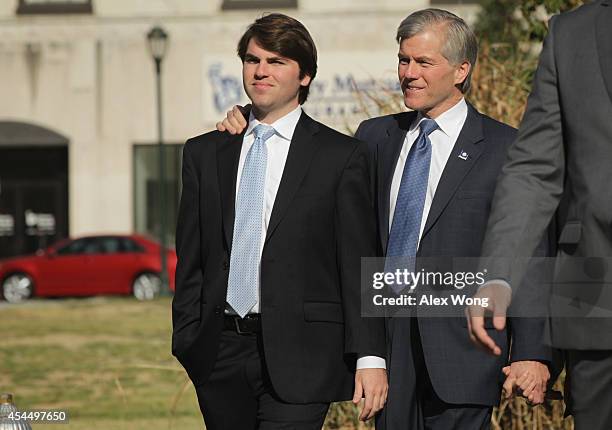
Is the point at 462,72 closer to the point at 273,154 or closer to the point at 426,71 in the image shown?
the point at 426,71

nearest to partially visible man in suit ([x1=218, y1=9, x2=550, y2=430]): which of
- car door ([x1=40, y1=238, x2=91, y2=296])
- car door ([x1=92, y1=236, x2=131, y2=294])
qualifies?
car door ([x1=92, y1=236, x2=131, y2=294])

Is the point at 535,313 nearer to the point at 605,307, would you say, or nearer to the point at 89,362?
the point at 605,307

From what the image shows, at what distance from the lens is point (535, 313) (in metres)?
4.24

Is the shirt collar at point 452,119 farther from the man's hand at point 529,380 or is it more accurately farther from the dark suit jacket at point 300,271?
the man's hand at point 529,380

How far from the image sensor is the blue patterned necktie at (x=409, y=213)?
488 centimetres

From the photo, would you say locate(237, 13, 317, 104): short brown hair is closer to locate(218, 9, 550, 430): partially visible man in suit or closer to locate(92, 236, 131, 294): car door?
locate(218, 9, 550, 430): partially visible man in suit

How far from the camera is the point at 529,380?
440 centimetres

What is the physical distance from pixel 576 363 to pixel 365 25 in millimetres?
29171

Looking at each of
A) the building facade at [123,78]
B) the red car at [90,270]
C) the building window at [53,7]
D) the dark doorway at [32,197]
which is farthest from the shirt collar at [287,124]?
the dark doorway at [32,197]

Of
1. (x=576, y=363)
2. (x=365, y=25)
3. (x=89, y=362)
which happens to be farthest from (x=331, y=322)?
(x=365, y=25)

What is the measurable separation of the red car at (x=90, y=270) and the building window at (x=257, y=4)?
759cm

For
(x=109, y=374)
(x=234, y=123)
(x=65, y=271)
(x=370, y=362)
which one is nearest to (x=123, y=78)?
(x=65, y=271)

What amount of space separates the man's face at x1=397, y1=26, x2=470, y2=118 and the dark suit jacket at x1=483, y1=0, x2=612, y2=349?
1349 millimetres

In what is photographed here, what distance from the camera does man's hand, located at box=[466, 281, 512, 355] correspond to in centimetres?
345
